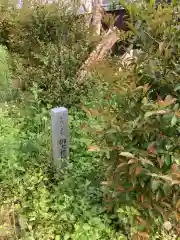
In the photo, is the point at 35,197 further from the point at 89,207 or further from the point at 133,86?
the point at 133,86

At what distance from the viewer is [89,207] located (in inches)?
96.3

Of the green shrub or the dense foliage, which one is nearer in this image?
the dense foliage

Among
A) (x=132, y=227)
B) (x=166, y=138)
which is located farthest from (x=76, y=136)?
(x=166, y=138)

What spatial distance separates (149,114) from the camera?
5.32 feet

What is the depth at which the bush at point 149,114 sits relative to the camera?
176 cm

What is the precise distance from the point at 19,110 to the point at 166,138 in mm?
2538

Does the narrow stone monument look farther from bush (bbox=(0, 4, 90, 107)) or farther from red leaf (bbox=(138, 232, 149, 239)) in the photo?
bush (bbox=(0, 4, 90, 107))

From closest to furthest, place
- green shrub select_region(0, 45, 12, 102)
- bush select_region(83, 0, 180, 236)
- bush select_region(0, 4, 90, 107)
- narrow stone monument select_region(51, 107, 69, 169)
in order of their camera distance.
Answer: bush select_region(83, 0, 180, 236) < narrow stone monument select_region(51, 107, 69, 169) < bush select_region(0, 4, 90, 107) < green shrub select_region(0, 45, 12, 102)

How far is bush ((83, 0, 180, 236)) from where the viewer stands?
176 cm

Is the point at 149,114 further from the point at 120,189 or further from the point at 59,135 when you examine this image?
the point at 59,135

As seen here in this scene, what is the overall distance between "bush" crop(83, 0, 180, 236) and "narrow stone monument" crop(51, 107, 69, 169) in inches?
23.9

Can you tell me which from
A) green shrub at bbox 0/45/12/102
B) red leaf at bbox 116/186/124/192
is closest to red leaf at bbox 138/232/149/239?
red leaf at bbox 116/186/124/192

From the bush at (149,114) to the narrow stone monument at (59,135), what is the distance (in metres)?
0.61

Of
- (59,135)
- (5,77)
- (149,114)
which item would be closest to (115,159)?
(149,114)
